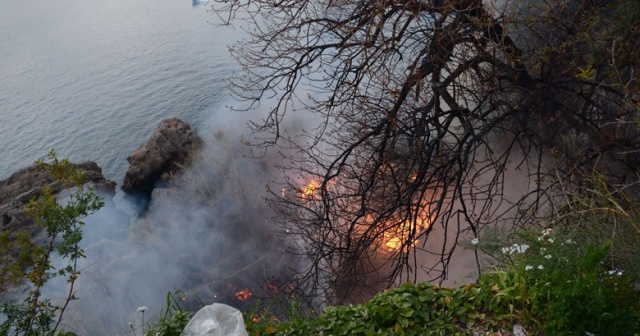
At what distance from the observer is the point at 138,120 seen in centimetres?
1617

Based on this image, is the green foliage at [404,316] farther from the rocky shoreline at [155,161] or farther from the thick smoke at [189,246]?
the rocky shoreline at [155,161]

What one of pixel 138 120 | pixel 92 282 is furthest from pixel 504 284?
pixel 138 120

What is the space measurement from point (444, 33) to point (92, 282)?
8.67 meters

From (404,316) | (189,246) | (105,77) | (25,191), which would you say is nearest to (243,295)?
(189,246)

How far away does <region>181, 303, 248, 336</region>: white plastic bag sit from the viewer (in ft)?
13.8

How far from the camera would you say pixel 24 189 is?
12.5 metres

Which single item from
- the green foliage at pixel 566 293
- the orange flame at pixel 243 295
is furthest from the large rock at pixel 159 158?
the green foliage at pixel 566 293

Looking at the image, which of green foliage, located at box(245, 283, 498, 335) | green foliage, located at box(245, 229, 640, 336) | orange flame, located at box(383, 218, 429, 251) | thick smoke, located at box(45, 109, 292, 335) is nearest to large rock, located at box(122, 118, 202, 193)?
thick smoke, located at box(45, 109, 292, 335)

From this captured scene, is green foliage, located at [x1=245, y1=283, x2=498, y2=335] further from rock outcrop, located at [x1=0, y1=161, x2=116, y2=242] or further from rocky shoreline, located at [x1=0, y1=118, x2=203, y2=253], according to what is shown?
rocky shoreline, located at [x1=0, y1=118, x2=203, y2=253]

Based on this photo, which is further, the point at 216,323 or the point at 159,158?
the point at 159,158

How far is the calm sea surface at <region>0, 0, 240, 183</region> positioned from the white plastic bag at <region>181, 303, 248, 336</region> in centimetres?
1133

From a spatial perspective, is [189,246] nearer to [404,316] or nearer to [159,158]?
[159,158]

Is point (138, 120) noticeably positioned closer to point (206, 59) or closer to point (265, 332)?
point (206, 59)

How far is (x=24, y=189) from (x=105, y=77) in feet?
22.1
